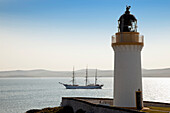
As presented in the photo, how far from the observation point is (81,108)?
2434cm

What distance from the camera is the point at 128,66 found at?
21906 millimetres

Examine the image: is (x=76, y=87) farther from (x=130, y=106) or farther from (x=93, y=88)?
(x=130, y=106)

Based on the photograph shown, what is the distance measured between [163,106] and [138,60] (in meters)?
5.82

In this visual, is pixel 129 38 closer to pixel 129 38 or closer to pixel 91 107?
pixel 129 38

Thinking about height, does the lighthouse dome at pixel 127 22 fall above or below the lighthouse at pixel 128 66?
above

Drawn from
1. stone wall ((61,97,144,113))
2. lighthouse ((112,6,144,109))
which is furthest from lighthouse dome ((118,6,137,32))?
stone wall ((61,97,144,113))

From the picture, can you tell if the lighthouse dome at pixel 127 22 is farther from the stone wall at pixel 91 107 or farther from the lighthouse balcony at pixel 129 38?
the stone wall at pixel 91 107

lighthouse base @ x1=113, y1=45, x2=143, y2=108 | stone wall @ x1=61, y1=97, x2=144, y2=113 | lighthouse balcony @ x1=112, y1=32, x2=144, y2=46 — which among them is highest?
lighthouse balcony @ x1=112, y1=32, x2=144, y2=46

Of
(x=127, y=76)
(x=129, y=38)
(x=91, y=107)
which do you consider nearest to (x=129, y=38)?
(x=129, y=38)

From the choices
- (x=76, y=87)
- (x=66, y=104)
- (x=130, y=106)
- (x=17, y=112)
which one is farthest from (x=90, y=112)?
(x=76, y=87)

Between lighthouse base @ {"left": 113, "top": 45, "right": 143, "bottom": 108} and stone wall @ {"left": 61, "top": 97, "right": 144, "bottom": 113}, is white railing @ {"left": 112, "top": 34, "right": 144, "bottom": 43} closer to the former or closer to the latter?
lighthouse base @ {"left": 113, "top": 45, "right": 143, "bottom": 108}

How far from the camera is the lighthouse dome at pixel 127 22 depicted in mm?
22438

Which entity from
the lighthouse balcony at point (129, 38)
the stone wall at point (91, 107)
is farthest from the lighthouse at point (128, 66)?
the stone wall at point (91, 107)

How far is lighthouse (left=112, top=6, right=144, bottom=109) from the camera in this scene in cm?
2167
